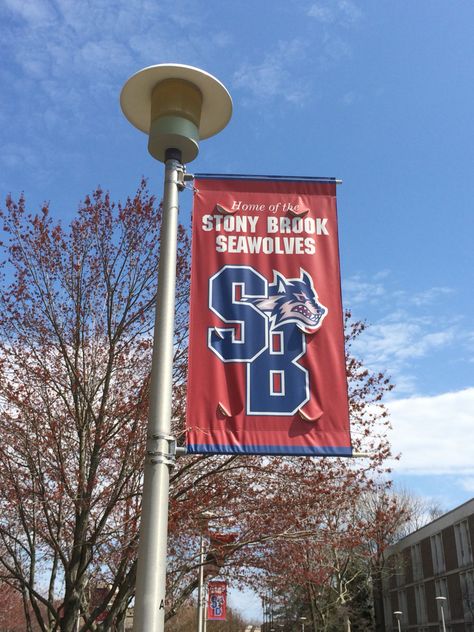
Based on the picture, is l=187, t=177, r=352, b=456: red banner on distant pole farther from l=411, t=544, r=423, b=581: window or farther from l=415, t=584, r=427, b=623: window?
l=415, t=584, r=427, b=623: window

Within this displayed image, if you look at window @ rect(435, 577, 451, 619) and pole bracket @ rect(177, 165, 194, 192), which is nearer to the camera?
pole bracket @ rect(177, 165, 194, 192)

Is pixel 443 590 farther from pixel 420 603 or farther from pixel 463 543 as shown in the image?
pixel 420 603

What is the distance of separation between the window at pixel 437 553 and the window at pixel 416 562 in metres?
3.48

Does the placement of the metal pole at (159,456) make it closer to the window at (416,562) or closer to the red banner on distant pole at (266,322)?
the red banner on distant pole at (266,322)

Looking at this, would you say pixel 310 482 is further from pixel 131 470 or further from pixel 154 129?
pixel 154 129

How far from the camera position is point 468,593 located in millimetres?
40406

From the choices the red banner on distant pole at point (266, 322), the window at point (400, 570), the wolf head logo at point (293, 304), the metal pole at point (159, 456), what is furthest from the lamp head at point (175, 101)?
the window at point (400, 570)

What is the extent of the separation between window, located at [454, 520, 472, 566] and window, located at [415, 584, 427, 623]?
9.72m

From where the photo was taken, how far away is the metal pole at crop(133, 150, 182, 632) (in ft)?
12.1

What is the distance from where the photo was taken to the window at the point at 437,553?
46.8 m

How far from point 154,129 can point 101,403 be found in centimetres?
769

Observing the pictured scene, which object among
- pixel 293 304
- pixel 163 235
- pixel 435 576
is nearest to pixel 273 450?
pixel 293 304

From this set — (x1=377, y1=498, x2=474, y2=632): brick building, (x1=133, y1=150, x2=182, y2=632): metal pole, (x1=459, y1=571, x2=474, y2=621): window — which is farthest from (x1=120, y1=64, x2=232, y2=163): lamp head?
(x1=459, y1=571, x2=474, y2=621): window

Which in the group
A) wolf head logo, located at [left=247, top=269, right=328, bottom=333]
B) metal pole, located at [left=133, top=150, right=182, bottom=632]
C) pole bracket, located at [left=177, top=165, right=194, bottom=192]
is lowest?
metal pole, located at [left=133, top=150, right=182, bottom=632]
